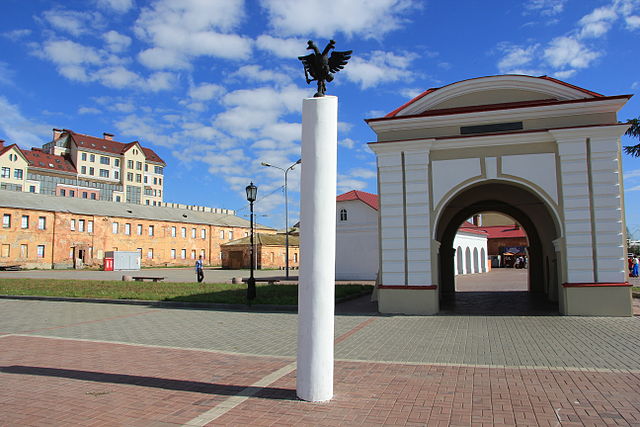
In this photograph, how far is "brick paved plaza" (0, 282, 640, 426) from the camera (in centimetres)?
504

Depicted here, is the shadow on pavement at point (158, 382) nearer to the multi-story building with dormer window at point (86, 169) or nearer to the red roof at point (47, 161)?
the multi-story building with dormer window at point (86, 169)

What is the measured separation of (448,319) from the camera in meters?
12.2

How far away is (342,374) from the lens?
6.77m

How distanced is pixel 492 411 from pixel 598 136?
10.0 metres

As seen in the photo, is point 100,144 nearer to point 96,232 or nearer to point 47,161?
point 47,161

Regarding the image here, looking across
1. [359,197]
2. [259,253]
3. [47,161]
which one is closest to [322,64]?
[359,197]

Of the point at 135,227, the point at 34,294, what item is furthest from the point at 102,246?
the point at 34,294

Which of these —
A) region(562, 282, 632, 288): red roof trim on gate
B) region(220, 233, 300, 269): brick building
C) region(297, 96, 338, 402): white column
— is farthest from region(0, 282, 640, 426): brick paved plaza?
region(220, 233, 300, 269): brick building

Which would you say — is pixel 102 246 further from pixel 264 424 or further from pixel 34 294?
pixel 264 424

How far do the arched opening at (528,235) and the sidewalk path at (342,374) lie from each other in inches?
151

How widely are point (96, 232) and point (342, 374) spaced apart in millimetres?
51015

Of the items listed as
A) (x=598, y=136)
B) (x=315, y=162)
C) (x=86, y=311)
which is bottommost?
(x=86, y=311)

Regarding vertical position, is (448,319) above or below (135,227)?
below

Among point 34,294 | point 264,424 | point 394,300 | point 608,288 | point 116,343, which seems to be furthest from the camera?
point 34,294
